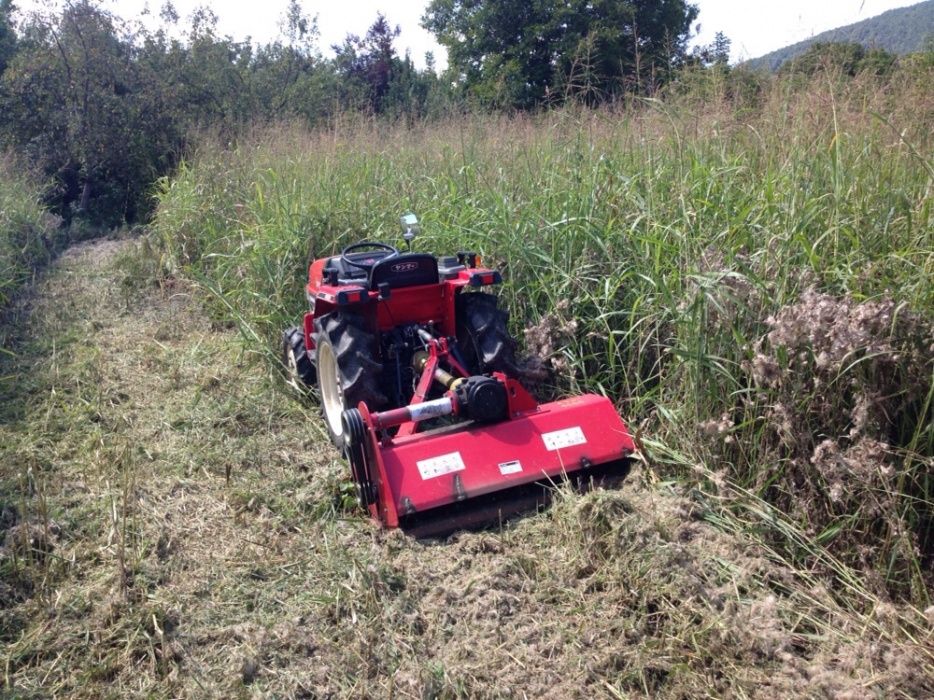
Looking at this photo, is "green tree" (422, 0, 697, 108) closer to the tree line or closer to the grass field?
the tree line

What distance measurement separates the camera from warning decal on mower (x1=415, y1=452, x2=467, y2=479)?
10.7ft

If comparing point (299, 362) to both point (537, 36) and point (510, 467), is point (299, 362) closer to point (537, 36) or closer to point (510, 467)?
point (510, 467)

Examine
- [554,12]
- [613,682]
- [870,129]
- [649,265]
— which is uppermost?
[554,12]

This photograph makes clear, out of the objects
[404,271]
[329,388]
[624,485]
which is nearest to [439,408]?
[404,271]

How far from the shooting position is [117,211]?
11.3 metres

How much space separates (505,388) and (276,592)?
1271 millimetres

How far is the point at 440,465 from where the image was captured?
330 centimetres

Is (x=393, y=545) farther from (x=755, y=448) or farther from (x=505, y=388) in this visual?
(x=755, y=448)

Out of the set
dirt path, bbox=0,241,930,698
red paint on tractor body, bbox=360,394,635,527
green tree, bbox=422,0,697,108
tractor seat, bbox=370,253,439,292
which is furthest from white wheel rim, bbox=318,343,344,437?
green tree, bbox=422,0,697,108

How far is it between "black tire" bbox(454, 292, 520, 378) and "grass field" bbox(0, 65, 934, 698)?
0.35m

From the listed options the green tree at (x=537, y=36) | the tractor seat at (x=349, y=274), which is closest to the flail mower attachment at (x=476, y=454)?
the tractor seat at (x=349, y=274)

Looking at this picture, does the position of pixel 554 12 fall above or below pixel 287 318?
above

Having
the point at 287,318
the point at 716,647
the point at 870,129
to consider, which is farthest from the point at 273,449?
the point at 870,129

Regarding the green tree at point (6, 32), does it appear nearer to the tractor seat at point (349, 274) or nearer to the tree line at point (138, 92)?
the tree line at point (138, 92)
